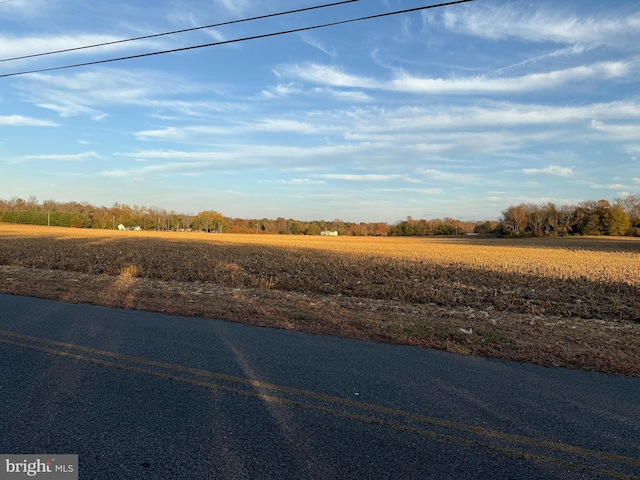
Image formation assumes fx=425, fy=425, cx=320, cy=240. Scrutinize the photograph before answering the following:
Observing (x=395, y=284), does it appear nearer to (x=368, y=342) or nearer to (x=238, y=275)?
(x=238, y=275)

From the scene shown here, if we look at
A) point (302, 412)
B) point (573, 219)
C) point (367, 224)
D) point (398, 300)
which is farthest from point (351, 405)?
point (367, 224)

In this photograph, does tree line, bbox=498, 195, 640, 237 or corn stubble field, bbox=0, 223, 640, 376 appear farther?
tree line, bbox=498, 195, 640, 237

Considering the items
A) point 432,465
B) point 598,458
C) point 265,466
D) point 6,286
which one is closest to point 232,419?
point 265,466

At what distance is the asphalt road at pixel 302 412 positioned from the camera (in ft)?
10.4

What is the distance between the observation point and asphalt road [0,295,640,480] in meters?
3.16

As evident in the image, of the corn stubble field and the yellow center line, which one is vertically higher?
the yellow center line

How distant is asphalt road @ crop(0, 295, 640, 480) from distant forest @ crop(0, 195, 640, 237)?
114 meters

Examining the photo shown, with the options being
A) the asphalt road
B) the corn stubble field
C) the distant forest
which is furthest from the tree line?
the asphalt road

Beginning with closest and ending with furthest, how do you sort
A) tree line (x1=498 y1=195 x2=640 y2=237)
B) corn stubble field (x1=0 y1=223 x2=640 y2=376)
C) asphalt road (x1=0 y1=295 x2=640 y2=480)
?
1. asphalt road (x1=0 y1=295 x2=640 y2=480)
2. corn stubble field (x1=0 y1=223 x2=640 y2=376)
3. tree line (x1=498 y1=195 x2=640 y2=237)

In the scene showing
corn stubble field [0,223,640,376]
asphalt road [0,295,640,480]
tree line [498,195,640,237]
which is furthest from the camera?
tree line [498,195,640,237]

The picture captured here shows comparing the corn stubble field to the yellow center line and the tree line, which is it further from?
the tree line

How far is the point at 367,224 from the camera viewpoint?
17138 cm

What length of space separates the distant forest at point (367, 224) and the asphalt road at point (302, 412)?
11449 cm

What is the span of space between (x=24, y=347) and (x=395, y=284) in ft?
42.3
